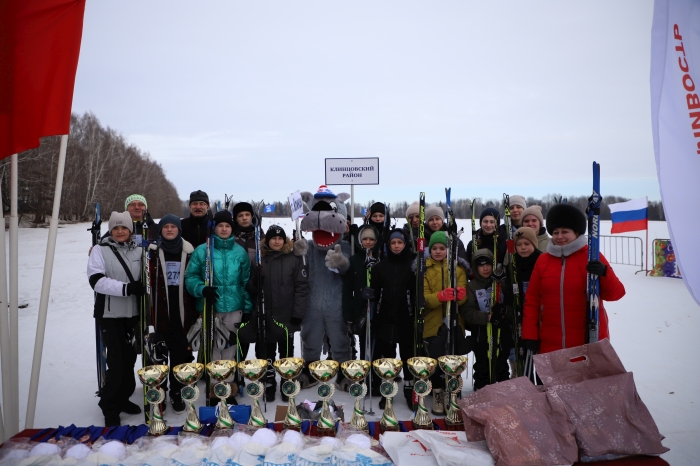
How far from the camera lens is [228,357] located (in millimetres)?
4340

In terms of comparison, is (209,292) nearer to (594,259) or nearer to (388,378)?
(388,378)

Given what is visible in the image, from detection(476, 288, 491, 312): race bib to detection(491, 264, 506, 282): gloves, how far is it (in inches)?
7.9

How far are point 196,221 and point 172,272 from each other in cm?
91

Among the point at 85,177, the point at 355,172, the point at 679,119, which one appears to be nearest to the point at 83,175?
the point at 85,177

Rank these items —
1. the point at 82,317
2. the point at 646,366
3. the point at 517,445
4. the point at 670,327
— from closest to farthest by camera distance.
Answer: the point at 517,445 → the point at 646,366 → the point at 670,327 → the point at 82,317

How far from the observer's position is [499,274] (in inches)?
156

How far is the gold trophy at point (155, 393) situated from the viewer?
8.71 feet

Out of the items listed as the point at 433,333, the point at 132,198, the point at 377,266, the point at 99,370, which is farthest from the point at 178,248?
the point at 433,333

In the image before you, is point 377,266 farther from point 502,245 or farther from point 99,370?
point 99,370

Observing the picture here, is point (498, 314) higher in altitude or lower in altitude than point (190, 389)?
higher

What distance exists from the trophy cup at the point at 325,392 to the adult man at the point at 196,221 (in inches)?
101

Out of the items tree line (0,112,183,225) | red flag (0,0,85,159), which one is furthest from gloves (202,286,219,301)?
tree line (0,112,183,225)

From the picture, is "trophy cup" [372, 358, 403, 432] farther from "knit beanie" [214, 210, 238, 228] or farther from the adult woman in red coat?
"knit beanie" [214, 210, 238, 228]

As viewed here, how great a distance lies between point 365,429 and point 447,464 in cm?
66
